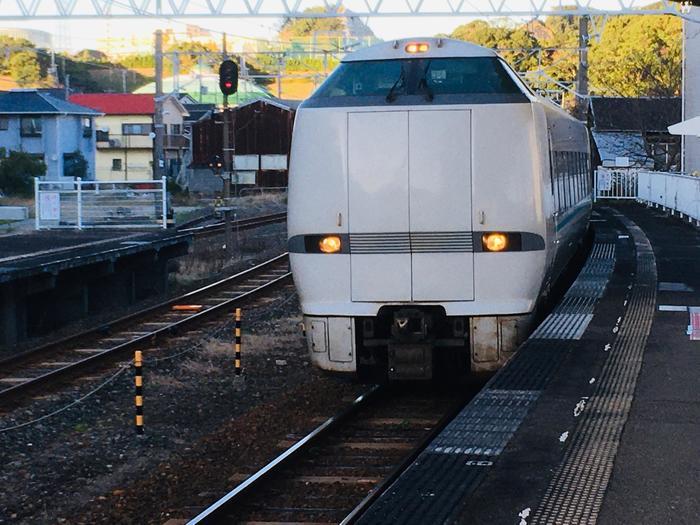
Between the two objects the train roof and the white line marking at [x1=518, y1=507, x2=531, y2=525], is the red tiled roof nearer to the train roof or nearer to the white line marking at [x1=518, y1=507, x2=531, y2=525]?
the train roof

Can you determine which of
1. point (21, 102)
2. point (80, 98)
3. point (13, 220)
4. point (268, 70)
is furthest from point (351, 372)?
point (268, 70)

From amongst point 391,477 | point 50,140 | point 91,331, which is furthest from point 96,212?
point 50,140

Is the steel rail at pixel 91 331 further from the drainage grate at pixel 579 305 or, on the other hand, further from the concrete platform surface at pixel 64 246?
the drainage grate at pixel 579 305

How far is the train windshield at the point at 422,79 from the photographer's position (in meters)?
9.73

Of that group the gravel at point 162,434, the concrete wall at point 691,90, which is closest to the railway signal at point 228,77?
the gravel at point 162,434

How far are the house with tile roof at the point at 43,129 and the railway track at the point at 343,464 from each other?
151ft

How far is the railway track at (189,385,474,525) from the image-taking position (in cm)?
731

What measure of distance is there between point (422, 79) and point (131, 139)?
6172cm

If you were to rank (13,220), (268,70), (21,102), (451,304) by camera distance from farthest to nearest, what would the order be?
(268,70), (21,102), (13,220), (451,304)

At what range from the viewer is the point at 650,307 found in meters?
12.8

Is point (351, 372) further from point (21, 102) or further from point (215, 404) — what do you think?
point (21, 102)

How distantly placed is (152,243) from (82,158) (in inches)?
1511

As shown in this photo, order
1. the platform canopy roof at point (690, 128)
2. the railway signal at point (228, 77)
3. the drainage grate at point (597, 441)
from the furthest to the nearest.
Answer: the railway signal at point (228, 77) → the platform canopy roof at point (690, 128) → the drainage grate at point (597, 441)

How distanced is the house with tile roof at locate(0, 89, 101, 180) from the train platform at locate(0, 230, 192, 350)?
Result: 32711 millimetres
